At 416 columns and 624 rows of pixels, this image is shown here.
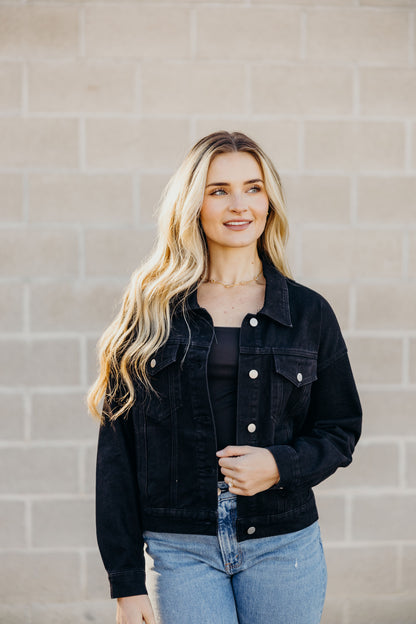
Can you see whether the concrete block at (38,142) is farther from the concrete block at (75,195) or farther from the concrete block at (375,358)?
the concrete block at (375,358)

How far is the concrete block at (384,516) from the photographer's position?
2.92 metres

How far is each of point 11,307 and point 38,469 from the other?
2.25 ft

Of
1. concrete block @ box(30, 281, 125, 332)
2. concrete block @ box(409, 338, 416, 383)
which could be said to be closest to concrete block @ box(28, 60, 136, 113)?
concrete block @ box(30, 281, 125, 332)

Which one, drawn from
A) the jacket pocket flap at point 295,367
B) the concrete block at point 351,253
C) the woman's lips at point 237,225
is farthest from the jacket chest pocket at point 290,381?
the concrete block at point 351,253

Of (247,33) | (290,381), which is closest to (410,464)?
(290,381)

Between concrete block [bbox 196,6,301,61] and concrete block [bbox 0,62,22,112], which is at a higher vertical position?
concrete block [bbox 196,6,301,61]

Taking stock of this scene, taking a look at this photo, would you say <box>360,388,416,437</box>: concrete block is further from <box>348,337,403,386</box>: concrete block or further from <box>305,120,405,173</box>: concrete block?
<box>305,120,405,173</box>: concrete block

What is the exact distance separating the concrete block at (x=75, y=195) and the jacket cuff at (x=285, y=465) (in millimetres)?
1403

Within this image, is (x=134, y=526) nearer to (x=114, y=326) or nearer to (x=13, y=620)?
(x=114, y=326)

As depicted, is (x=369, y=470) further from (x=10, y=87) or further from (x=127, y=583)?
(x=10, y=87)

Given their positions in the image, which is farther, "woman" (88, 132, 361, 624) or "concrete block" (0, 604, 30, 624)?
"concrete block" (0, 604, 30, 624)

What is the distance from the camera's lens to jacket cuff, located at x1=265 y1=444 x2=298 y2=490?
5.71 feet

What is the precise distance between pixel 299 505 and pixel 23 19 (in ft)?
7.13

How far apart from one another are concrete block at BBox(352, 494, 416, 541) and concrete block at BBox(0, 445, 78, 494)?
1231 millimetres
